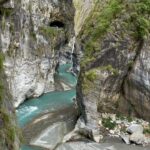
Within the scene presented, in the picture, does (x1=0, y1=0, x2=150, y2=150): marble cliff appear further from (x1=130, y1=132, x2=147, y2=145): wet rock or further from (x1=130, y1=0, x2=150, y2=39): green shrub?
(x1=130, y1=132, x2=147, y2=145): wet rock

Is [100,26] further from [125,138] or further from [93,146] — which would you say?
[93,146]

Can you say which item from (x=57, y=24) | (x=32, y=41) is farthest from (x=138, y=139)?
(x=57, y=24)

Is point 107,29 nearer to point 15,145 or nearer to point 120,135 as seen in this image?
point 120,135

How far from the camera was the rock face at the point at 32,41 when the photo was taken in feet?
89.0

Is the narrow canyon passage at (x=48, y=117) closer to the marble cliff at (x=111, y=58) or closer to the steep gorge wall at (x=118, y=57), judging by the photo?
the marble cliff at (x=111, y=58)

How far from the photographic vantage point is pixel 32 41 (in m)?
30.9

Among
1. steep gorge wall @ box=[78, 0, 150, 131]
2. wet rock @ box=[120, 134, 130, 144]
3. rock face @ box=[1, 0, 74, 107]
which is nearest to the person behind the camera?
wet rock @ box=[120, 134, 130, 144]

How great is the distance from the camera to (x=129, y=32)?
22.8m

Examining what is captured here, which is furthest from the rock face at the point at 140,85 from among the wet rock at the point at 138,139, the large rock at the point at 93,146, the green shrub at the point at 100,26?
the large rock at the point at 93,146

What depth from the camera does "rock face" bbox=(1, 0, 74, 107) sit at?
89.0 ft

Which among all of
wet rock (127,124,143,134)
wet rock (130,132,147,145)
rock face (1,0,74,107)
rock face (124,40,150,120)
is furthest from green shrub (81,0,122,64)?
rock face (1,0,74,107)

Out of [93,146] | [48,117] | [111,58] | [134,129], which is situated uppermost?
[111,58]

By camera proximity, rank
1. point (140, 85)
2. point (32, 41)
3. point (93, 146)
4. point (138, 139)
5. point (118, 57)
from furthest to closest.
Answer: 1. point (32, 41)
2. point (118, 57)
3. point (140, 85)
4. point (138, 139)
5. point (93, 146)

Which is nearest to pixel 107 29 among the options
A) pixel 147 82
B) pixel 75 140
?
pixel 147 82
